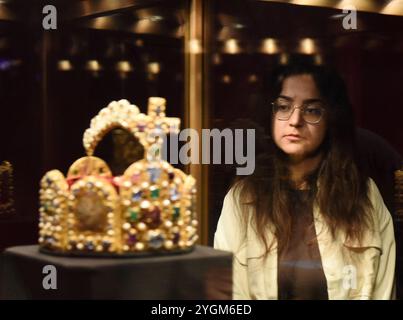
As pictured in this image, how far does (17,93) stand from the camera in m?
1.50

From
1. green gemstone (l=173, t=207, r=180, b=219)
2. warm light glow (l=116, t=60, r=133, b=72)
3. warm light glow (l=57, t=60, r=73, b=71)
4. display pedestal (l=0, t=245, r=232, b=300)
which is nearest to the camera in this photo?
display pedestal (l=0, t=245, r=232, b=300)

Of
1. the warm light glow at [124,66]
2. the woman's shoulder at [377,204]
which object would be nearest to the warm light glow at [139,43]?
the warm light glow at [124,66]

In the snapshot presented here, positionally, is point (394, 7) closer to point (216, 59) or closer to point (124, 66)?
point (216, 59)

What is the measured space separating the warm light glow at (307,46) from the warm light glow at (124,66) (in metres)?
0.36

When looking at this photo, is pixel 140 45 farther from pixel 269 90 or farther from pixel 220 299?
pixel 220 299

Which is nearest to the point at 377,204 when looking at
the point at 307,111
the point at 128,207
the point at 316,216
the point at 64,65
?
the point at 316,216

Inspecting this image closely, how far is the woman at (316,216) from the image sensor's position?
1.65 m

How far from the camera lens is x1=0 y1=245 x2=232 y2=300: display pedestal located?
1.26 metres

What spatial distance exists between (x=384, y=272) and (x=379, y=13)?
1.70 ft

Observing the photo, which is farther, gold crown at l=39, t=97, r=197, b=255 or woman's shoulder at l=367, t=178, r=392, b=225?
woman's shoulder at l=367, t=178, r=392, b=225

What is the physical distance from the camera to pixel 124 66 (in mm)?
1677

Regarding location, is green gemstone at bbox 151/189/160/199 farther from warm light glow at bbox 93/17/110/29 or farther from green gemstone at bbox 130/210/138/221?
warm light glow at bbox 93/17/110/29

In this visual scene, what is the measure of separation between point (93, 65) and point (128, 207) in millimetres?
399

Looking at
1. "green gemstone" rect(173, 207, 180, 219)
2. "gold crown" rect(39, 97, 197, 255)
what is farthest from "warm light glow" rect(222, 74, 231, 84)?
"green gemstone" rect(173, 207, 180, 219)
